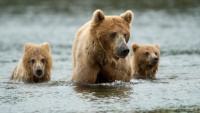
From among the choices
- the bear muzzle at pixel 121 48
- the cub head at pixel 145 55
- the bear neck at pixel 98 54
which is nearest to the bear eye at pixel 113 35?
the bear muzzle at pixel 121 48

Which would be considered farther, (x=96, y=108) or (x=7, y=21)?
(x=7, y=21)

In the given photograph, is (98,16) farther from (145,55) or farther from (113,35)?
(145,55)

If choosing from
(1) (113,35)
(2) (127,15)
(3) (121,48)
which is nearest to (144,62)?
(2) (127,15)

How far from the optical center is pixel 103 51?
1026cm

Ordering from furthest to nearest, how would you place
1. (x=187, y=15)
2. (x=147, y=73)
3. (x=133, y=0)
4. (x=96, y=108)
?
(x=133, y=0) < (x=187, y=15) < (x=147, y=73) < (x=96, y=108)

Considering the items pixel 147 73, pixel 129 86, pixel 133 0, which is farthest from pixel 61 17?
pixel 129 86

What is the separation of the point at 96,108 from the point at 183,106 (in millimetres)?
1457

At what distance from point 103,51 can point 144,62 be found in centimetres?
336

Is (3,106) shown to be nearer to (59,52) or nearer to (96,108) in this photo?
(96,108)

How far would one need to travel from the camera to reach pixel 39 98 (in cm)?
991

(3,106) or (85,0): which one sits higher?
(85,0)

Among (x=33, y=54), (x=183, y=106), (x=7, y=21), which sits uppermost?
(x=7, y=21)

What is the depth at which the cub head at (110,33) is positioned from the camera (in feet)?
32.8

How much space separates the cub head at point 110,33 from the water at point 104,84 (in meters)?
0.82
